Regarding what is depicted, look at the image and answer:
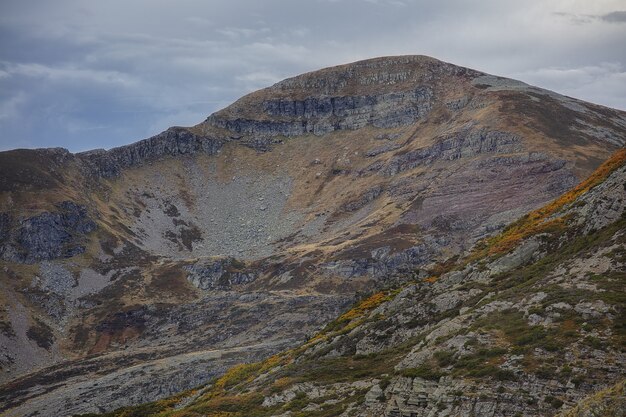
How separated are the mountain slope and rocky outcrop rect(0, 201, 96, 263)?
136 meters

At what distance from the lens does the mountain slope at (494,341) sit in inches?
1264

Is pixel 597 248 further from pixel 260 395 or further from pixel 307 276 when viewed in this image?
pixel 307 276

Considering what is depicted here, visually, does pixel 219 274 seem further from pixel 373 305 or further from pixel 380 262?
pixel 373 305

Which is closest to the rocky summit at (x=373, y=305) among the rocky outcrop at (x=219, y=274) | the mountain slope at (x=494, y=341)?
the mountain slope at (x=494, y=341)

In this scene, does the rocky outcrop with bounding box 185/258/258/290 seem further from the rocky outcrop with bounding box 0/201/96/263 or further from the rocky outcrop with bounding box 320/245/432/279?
the rocky outcrop with bounding box 0/201/96/263

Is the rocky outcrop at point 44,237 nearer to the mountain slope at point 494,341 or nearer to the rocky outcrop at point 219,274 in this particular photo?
the rocky outcrop at point 219,274

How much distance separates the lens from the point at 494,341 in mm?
37531

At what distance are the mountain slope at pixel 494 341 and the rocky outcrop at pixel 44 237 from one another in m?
136

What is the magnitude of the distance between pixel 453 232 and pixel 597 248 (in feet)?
377

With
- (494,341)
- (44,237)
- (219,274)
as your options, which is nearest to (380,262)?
(219,274)

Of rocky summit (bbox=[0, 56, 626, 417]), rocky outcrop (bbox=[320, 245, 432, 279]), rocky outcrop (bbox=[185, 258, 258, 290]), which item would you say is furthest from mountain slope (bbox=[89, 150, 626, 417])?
rocky outcrop (bbox=[185, 258, 258, 290])

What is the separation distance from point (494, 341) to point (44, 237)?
176 metres

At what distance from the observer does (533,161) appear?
173 meters

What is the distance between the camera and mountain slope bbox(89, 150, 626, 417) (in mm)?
32094
